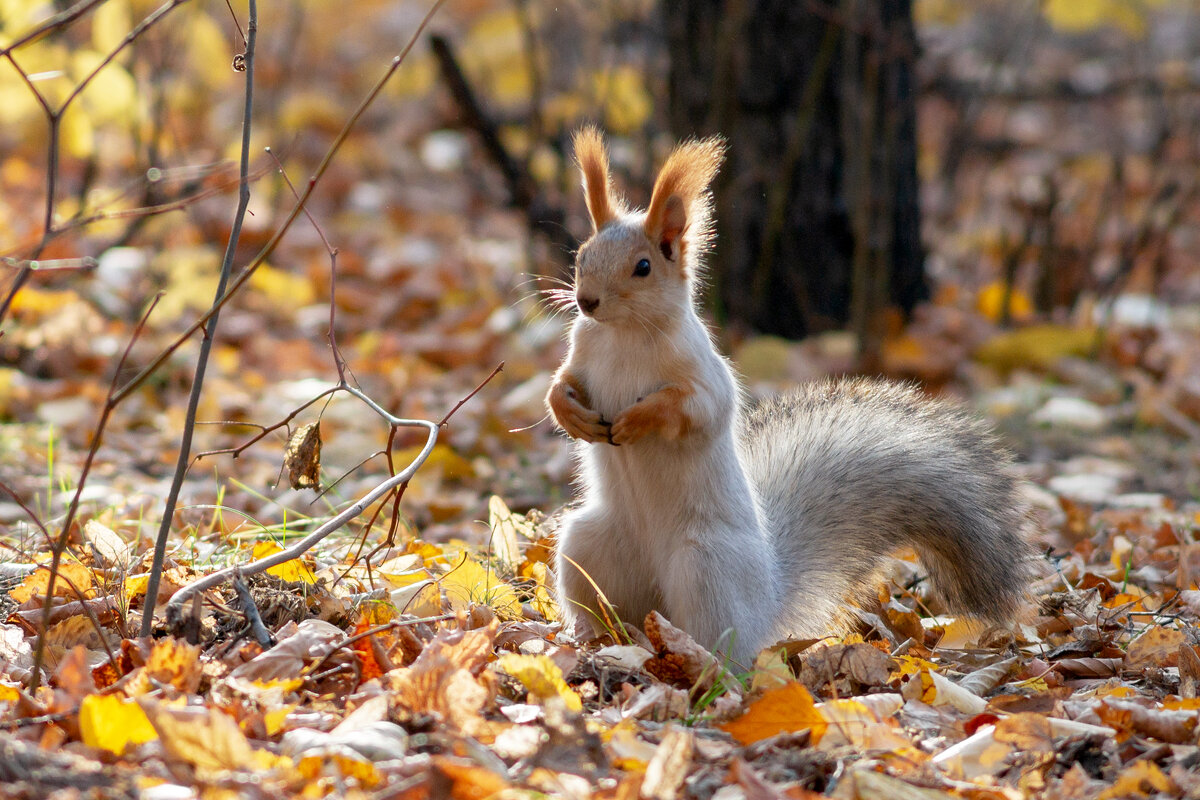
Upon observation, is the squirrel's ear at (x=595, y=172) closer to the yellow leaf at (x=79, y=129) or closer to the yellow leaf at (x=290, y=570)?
the yellow leaf at (x=290, y=570)

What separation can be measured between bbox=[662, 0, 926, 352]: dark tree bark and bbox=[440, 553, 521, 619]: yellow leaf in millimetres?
2223

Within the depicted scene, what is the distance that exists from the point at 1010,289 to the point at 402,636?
355cm

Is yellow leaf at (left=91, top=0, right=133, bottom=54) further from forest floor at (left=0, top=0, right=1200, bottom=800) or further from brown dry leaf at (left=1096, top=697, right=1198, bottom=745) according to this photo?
brown dry leaf at (left=1096, top=697, right=1198, bottom=745)

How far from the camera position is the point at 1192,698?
178 cm

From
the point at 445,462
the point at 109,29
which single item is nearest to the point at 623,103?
the point at 109,29

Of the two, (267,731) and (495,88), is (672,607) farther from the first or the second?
(495,88)

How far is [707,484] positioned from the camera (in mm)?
2041

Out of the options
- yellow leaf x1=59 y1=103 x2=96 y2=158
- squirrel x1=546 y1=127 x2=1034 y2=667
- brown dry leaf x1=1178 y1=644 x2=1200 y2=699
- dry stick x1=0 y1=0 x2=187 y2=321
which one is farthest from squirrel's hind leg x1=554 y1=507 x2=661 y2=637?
yellow leaf x1=59 y1=103 x2=96 y2=158

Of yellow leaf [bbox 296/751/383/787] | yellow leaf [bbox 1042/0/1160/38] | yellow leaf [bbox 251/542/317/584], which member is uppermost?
yellow leaf [bbox 1042/0/1160/38]

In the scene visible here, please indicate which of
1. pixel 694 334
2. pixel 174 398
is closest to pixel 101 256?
pixel 174 398

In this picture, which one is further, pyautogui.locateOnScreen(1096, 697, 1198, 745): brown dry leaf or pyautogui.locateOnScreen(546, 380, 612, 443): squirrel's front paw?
pyautogui.locateOnScreen(546, 380, 612, 443): squirrel's front paw

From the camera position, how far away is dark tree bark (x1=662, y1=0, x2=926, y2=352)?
13.3ft

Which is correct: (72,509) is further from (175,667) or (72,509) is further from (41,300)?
(41,300)

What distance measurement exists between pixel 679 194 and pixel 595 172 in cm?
16
